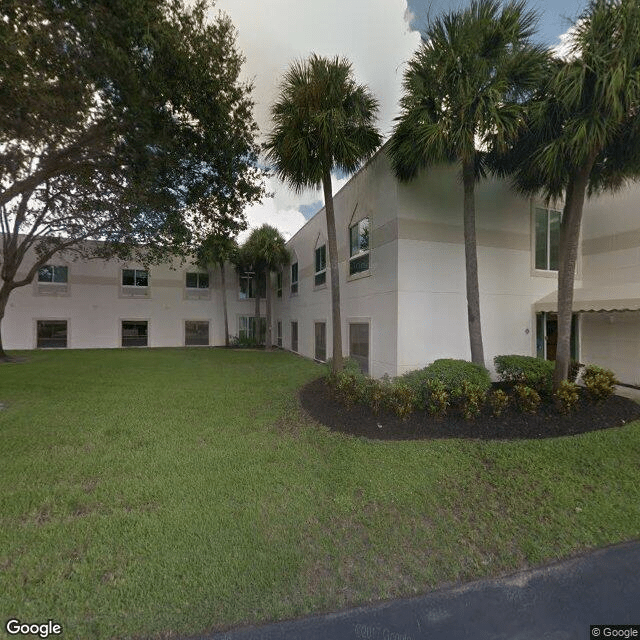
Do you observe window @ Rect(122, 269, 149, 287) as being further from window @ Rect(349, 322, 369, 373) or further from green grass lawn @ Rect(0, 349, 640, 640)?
green grass lawn @ Rect(0, 349, 640, 640)

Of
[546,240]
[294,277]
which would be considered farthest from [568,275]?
[294,277]

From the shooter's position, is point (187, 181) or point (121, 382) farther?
point (121, 382)

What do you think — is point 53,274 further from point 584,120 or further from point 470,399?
point 584,120

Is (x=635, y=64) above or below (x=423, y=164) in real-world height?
above

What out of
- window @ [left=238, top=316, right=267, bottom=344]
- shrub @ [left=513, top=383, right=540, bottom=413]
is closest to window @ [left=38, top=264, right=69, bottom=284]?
window @ [left=238, top=316, right=267, bottom=344]

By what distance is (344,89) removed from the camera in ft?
23.3

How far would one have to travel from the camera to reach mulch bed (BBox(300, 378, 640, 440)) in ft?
16.9

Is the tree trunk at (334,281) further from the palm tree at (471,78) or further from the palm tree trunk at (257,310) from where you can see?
the palm tree trunk at (257,310)

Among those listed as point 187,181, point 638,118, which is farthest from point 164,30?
Result: point 638,118

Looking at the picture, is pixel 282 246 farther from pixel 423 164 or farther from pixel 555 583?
pixel 555 583

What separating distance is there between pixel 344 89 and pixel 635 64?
17.1 ft

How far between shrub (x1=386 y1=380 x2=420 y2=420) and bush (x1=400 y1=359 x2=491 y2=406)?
0.15m

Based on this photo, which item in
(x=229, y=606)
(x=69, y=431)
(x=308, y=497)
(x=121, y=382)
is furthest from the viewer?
(x=121, y=382)

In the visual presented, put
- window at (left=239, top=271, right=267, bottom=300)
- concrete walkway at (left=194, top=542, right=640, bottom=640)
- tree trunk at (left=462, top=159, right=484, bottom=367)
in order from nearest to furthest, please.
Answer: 1. concrete walkway at (left=194, top=542, right=640, bottom=640)
2. tree trunk at (left=462, top=159, right=484, bottom=367)
3. window at (left=239, top=271, right=267, bottom=300)
